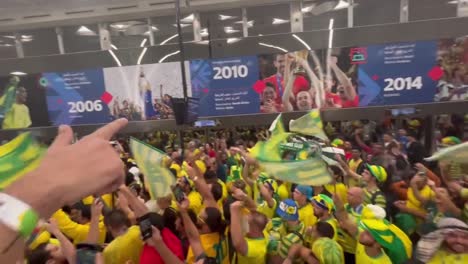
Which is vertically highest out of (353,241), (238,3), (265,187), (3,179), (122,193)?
(238,3)

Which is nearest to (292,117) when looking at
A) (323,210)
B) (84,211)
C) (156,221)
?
(323,210)

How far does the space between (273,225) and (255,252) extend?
722 millimetres

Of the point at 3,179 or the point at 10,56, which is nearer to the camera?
the point at 3,179

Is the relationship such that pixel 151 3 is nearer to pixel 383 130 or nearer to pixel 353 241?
pixel 383 130

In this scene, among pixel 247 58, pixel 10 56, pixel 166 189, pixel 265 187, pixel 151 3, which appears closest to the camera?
pixel 166 189

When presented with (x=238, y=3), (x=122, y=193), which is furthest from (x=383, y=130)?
(x=122, y=193)

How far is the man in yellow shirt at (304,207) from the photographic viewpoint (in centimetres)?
420

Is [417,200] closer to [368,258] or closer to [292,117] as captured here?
[368,258]

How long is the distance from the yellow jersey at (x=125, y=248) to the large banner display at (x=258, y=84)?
501cm

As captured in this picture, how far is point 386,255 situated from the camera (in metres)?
3.18

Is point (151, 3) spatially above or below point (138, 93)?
above

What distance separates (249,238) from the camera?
337 centimetres

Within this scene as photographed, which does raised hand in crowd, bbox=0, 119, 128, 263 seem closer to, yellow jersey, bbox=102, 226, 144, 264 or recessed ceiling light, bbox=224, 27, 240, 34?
yellow jersey, bbox=102, 226, 144, 264

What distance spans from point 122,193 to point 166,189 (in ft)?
2.98
